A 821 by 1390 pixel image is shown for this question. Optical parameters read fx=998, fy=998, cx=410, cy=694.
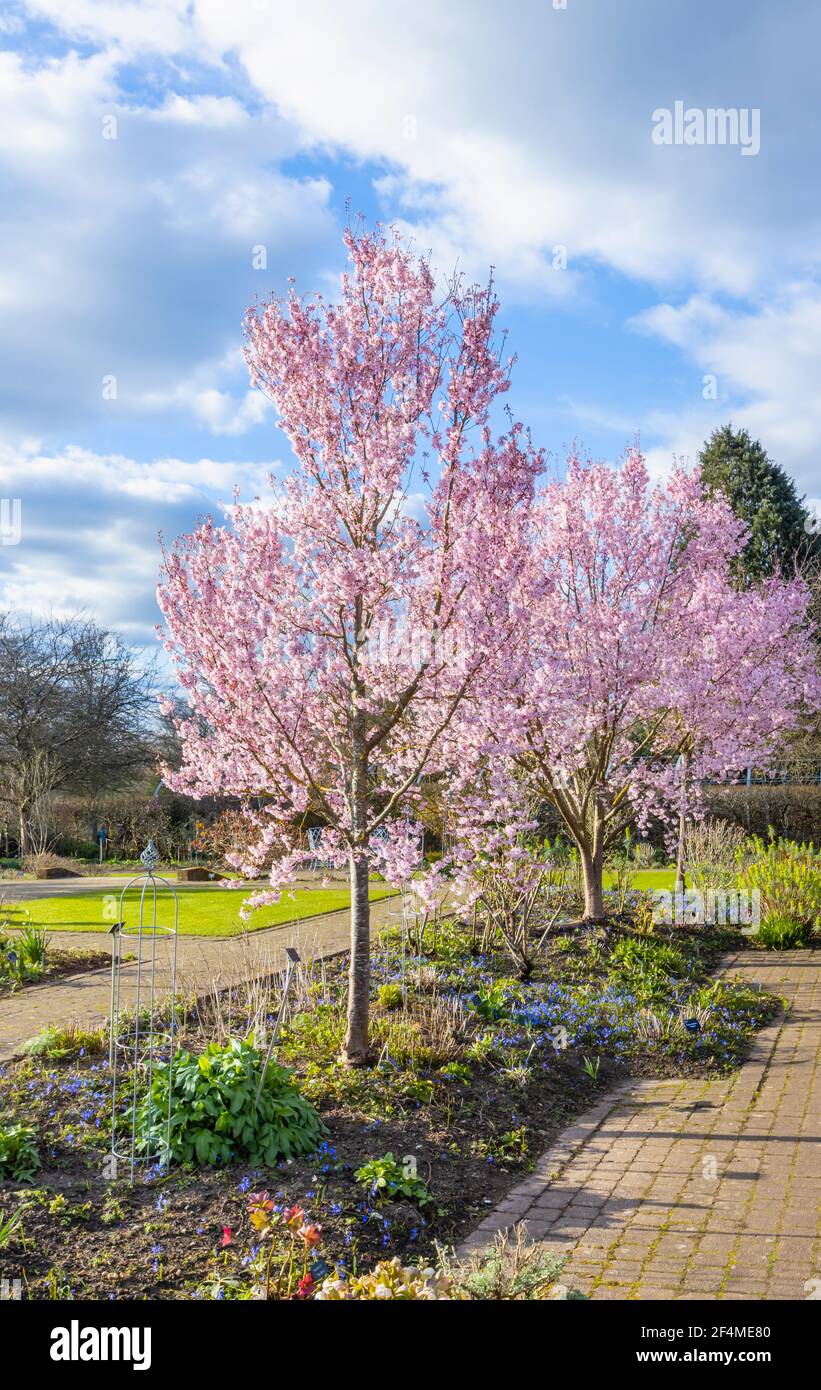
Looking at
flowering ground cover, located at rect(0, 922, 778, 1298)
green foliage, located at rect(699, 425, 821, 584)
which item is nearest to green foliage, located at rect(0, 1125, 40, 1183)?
flowering ground cover, located at rect(0, 922, 778, 1298)

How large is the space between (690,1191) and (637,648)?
5.62 metres

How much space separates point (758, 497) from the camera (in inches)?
1210

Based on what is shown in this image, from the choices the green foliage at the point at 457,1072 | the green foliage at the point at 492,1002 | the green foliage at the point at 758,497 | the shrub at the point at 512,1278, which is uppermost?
the green foliage at the point at 758,497

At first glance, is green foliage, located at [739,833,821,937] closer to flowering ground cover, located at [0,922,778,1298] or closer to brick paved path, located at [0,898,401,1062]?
flowering ground cover, located at [0,922,778,1298]

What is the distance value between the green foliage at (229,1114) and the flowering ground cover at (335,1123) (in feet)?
0.04

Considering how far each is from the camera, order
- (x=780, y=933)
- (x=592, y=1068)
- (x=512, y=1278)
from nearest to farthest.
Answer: (x=512, y=1278) → (x=592, y=1068) → (x=780, y=933)

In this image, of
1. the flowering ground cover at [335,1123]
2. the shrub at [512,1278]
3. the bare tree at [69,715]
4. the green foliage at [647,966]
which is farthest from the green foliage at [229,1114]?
the bare tree at [69,715]

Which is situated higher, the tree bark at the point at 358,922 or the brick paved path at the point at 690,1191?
the tree bark at the point at 358,922

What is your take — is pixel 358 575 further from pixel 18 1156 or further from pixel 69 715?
pixel 69 715

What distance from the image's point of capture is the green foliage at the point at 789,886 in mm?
11430

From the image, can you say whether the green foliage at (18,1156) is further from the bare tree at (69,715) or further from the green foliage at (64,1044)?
the bare tree at (69,715)

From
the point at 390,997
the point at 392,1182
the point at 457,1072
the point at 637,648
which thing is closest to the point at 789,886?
the point at 637,648

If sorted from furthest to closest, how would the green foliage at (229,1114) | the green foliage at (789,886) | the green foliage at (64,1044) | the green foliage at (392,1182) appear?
the green foliage at (789,886) < the green foliage at (64,1044) < the green foliage at (229,1114) < the green foliage at (392,1182)

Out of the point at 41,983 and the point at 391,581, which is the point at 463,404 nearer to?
the point at 391,581
